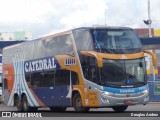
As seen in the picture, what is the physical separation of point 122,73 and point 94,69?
1254 mm

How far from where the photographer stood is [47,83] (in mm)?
25906

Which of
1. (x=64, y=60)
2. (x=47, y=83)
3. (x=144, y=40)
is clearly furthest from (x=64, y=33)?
(x=144, y=40)

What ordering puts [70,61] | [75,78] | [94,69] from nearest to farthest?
[94,69] → [75,78] → [70,61]

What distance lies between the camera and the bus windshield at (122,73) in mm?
22188

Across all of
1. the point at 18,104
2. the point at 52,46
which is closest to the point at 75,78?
the point at 52,46

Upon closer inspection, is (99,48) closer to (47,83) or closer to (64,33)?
(64,33)

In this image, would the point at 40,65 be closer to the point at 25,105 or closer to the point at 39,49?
the point at 39,49

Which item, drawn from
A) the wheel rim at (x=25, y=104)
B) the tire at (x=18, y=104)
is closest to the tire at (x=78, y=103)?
the wheel rim at (x=25, y=104)

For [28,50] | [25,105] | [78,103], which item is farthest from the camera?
[25,105]

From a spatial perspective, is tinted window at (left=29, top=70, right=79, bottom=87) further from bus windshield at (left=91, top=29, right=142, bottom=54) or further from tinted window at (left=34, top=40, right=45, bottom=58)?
bus windshield at (left=91, top=29, right=142, bottom=54)

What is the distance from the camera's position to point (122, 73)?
2238 centimetres

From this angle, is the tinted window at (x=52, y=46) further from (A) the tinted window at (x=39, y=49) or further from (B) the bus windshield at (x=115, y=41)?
(B) the bus windshield at (x=115, y=41)

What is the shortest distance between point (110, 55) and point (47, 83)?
15.9 ft

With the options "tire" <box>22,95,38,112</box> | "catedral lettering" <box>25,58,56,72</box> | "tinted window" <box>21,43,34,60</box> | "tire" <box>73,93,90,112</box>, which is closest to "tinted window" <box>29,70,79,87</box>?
"catedral lettering" <box>25,58,56,72</box>
